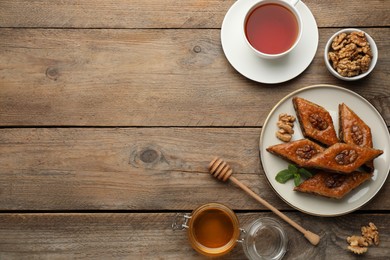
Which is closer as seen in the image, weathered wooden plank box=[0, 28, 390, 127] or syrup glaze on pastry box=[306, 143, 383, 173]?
syrup glaze on pastry box=[306, 143, 383, 173]

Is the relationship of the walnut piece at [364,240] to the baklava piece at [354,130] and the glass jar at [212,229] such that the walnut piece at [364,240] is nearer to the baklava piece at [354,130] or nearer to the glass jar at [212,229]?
the baklava piece at [354,130]

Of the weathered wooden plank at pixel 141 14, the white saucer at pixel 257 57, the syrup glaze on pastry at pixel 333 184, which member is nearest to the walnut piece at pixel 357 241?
the syrup glaze on pastry at pixel 333 184

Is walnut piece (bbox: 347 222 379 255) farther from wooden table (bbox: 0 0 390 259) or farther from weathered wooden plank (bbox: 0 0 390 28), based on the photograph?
weathered wooden plank (bbox: 0 0 390 28)

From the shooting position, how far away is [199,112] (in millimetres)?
1526

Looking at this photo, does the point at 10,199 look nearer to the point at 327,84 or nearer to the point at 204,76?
the point at 204,76

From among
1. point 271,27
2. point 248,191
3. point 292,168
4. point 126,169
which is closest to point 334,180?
point 292,168

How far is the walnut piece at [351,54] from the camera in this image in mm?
1463

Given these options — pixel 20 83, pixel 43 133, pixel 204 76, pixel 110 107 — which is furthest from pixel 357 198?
pixel 20 83

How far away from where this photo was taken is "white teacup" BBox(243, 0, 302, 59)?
1.46m


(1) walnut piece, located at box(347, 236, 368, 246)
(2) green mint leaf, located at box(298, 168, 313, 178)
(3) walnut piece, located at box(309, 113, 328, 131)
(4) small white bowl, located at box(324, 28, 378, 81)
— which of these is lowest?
(1) walnut piece, located at box(347, 236, 368, 246)

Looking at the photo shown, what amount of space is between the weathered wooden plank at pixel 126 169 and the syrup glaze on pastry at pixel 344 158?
16cm

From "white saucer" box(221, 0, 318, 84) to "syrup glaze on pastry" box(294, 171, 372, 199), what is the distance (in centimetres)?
29

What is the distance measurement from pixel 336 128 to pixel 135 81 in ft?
1.91

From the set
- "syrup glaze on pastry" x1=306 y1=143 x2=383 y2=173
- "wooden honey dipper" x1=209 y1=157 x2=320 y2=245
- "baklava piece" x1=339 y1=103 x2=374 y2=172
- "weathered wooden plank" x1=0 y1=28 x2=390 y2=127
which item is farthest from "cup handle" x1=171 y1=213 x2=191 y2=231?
"baklava piece" x1=339 y1=103 x2=374 y2=172
